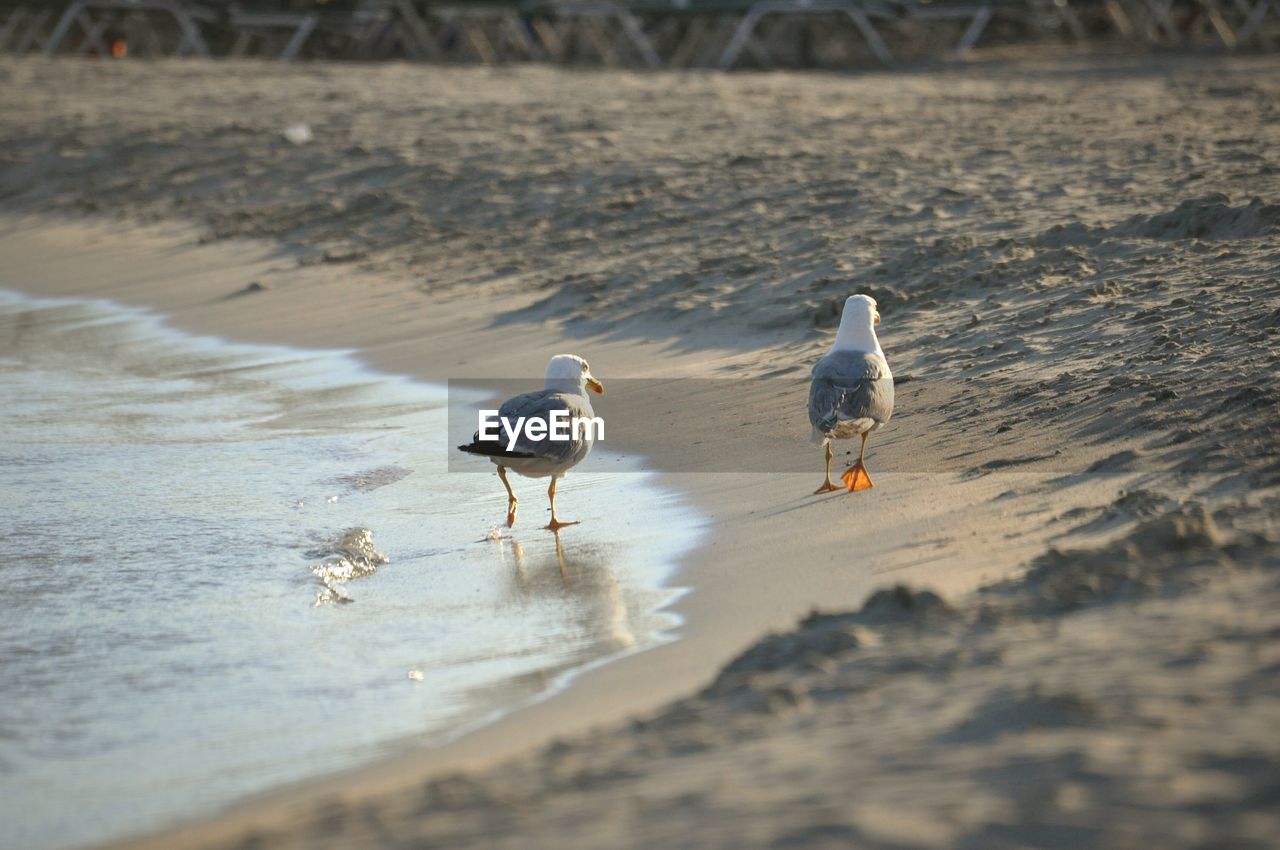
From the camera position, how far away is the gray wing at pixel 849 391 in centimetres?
691

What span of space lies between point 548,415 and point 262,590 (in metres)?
1.57

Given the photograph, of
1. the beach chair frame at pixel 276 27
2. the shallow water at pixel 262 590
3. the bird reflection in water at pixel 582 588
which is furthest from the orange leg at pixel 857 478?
the beach chair frame at pixel 276 27

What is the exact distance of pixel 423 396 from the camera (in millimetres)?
9656

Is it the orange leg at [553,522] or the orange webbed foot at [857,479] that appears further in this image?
the orange leg at [553,522]

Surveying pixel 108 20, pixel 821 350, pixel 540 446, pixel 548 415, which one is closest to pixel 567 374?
pixel 548 415

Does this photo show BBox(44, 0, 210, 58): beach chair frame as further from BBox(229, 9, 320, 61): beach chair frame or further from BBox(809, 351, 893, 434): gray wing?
BBox(809, 351, 893, 434): gray wing

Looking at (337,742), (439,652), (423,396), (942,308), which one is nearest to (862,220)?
(942,308)

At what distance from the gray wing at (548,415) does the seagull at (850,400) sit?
43.7 inches

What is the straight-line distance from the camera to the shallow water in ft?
15.5

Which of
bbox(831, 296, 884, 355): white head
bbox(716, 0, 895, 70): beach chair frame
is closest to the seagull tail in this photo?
bbox(831, 296, 884, 355): white head

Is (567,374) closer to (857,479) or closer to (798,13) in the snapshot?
(857,479)

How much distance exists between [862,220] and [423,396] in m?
3.95

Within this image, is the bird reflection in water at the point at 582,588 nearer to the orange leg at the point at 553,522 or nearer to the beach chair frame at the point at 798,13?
the orange leg at the point at 553,522

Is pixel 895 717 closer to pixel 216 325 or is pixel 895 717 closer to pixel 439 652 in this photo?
pixel 439 652
